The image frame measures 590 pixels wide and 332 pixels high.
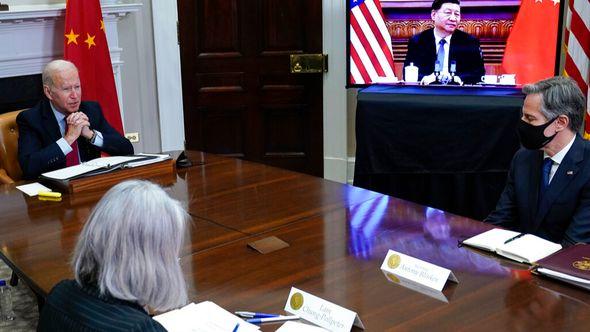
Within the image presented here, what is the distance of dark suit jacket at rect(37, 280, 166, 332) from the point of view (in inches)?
59.0

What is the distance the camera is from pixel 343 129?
548 cm

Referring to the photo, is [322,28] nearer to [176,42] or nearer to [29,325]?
[176,42]

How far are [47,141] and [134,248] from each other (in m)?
2.18

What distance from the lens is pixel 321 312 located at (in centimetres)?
186

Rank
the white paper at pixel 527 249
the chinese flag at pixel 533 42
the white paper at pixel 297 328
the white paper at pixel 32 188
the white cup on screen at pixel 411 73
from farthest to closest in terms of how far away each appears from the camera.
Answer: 1. the white cup on screen at pixel 411 73
2. the chinese flag at pixel 533 42
3. the white paper at pixel 32 188
4. the white paper at pixel 527 249
5. the white paper at pixel 297 328

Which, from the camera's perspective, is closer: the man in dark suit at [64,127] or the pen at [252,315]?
the pen at [252,315]

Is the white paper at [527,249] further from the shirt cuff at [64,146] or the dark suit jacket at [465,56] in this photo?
the dark suit jacket at [465,56]

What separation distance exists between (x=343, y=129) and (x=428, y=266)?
344cm

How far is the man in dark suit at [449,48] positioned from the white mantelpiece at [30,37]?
208 centimetres

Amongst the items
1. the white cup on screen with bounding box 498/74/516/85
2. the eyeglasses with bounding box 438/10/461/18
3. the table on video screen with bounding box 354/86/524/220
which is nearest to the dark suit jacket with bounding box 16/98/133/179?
the table on video screen with bounding box 354/86/524/220

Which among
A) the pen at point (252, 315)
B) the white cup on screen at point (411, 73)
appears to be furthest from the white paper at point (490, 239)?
the white cup on screen at point (411, 73)

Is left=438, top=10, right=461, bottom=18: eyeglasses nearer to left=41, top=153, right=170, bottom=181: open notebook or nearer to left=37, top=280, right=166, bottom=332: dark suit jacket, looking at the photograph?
left=41, top=153, right=170, bottom=181: open notebook

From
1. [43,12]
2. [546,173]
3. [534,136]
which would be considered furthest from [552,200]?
[43,12]

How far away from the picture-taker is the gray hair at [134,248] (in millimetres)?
1522
